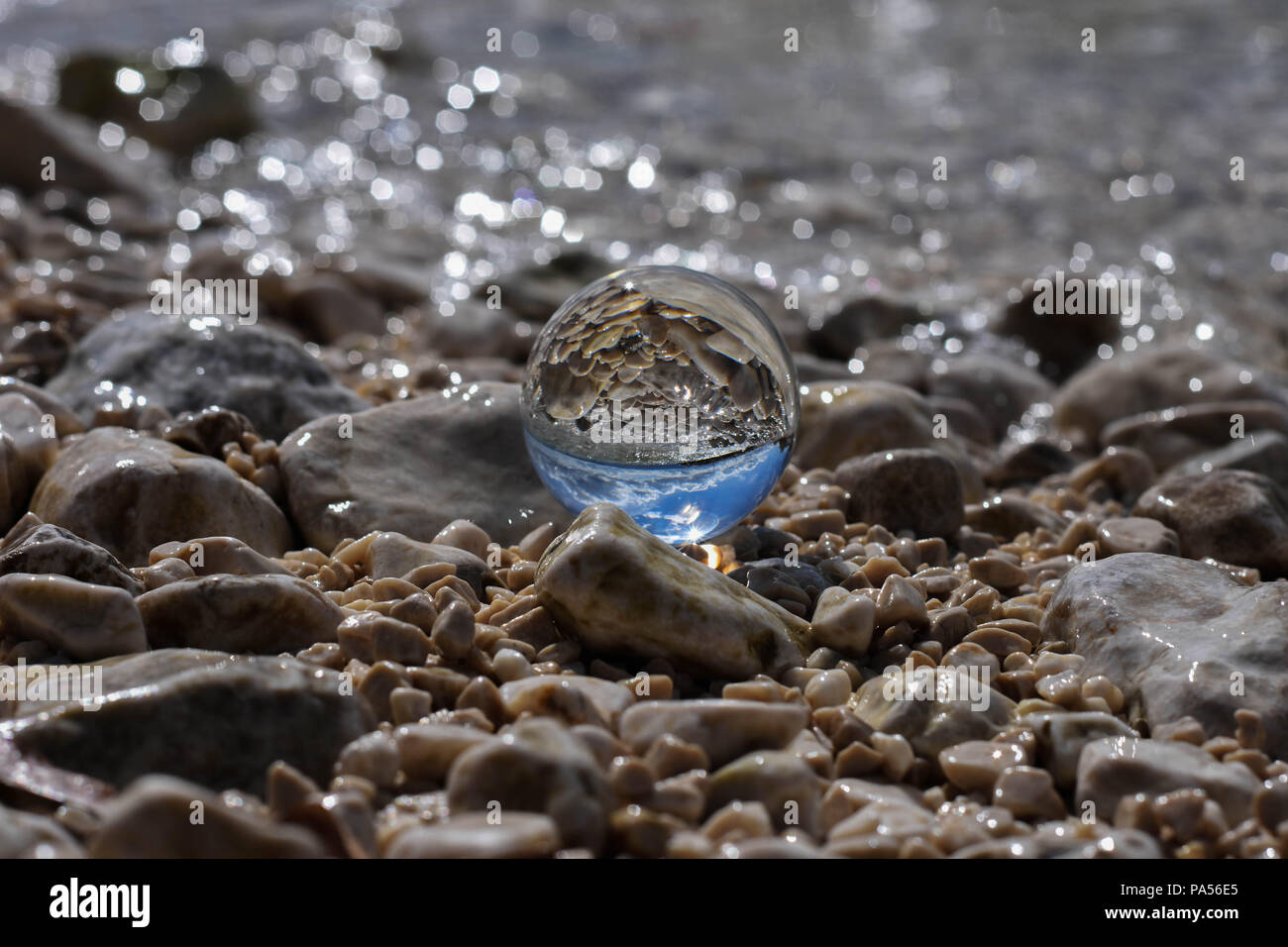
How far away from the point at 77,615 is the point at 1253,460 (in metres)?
3.69

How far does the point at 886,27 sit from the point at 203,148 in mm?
8447

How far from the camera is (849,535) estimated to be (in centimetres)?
365

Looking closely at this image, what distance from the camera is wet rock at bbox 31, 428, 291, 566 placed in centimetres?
317

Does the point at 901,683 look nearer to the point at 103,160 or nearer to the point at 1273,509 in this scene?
the point at 1273,509

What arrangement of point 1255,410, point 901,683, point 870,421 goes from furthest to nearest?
point 1255,410 < point 870,421 < point 901,683

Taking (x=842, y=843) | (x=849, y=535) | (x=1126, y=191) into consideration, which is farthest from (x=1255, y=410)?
(x=1126, y=191)

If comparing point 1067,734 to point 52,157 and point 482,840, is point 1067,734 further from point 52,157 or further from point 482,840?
point 52,157

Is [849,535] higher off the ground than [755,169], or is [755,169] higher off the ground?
[755,169]

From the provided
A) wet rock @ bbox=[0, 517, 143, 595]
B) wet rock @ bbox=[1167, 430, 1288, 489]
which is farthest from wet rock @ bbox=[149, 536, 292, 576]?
wet rock @ bbox=[1167, 430, 1288, 489]

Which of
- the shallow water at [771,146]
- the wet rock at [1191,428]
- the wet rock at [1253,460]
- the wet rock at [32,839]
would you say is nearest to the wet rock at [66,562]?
the wet rock at [32,839]

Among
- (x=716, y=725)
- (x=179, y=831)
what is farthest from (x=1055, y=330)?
(x=179, y=831)

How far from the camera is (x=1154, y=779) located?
2305mm

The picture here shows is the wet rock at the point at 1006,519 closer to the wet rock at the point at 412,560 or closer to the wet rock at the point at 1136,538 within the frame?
the wet rock at the point at 1136,538

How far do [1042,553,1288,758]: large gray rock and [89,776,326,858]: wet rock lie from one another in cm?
177
